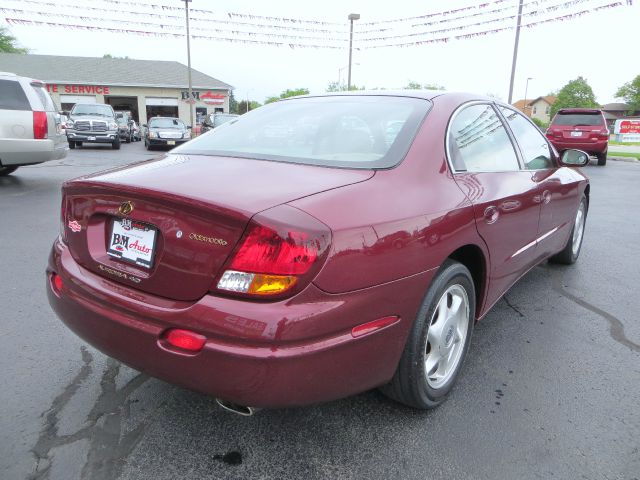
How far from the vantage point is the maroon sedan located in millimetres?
1647

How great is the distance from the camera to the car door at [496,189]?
2.47m

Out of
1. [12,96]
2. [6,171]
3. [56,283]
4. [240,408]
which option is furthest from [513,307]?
[6,171]

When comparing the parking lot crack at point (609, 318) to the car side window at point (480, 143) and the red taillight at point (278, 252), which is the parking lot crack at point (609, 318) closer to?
the car side window at point (480, 143)

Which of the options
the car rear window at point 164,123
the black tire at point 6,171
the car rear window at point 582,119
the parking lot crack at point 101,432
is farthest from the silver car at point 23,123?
the car rear window at point 582,119

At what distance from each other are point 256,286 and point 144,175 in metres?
0.77

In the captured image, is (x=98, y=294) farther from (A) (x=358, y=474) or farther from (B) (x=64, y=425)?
(A) (x=358, y=474)

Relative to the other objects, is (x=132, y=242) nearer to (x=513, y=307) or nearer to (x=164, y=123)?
(x=513, y=307)

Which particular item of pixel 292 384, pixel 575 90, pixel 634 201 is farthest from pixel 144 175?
pixel 575 90

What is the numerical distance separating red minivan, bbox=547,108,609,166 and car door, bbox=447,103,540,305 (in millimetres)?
14238

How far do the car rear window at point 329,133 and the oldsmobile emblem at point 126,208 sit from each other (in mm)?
643

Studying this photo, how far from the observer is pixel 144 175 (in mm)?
2029

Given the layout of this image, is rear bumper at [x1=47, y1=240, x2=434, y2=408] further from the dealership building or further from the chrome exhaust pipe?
the dealership building

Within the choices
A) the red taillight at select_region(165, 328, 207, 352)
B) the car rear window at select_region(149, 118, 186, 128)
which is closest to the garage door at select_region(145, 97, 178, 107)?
the car rear window at select_region(149, 118, 186, 128)

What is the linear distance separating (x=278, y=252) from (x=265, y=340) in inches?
11.5
